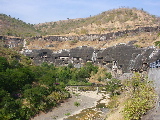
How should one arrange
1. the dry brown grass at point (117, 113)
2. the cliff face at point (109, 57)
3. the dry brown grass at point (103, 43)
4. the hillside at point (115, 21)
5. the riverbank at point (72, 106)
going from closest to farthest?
the dry brown grass at point (117, 113), the riverbank at point (72, 106), the cliff face at point (109, 57), the dry brown grass at point (103, 43), the hillside at point (115, 21)

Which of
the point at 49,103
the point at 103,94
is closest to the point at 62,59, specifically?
the point at 103,94

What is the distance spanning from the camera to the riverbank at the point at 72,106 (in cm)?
2436

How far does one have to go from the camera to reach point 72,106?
94.4 feet

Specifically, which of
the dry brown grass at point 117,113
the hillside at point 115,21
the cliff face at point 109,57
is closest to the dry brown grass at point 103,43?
the cliff face at point 109,57

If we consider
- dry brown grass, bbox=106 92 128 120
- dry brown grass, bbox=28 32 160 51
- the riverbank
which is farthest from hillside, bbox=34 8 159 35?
dry brown grass, bbox=106 92 128 120

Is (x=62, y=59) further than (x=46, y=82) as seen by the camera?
Yes

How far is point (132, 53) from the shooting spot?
49062mm

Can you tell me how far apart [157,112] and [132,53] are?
1485 inches

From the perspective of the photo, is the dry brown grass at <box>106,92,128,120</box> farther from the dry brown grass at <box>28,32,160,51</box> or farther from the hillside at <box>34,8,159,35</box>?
the hillside at <box>34,8,159,35</box>

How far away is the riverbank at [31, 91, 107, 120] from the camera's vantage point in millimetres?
24359

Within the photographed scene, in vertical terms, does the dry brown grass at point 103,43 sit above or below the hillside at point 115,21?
below

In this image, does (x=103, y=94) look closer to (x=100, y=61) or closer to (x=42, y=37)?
(x=100, y=61)

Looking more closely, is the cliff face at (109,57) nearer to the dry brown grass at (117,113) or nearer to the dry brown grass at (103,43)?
the dry brown grass at (103,43)

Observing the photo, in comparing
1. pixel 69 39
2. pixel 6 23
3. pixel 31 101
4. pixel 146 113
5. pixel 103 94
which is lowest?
pixel 103 94
